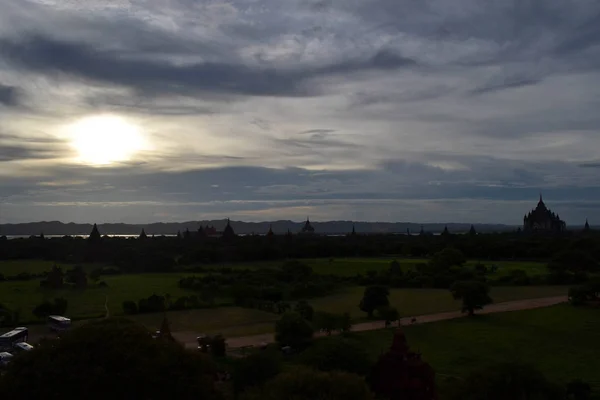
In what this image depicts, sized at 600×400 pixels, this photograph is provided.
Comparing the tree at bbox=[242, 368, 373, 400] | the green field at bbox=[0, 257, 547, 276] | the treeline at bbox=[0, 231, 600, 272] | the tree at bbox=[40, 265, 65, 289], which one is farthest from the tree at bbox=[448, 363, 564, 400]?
the treeline at bbox=[0, 231, 600, 272]

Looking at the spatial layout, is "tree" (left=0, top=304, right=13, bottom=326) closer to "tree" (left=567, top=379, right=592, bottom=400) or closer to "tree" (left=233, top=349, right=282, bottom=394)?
"tree" (left=233, top=349, right=282, bottom=394)

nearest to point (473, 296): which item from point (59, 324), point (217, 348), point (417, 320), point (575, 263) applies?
point (417, 320)

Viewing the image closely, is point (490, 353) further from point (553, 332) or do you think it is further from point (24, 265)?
point (24, 265)

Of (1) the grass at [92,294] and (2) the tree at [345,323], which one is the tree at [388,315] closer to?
(2) the tree at [345,323]

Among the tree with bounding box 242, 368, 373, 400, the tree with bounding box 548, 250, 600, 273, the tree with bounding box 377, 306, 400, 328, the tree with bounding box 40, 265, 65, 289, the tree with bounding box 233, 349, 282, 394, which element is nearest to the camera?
the tree with bounding box 242, 368, 373, 400

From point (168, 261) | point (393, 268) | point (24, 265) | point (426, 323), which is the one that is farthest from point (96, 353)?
point (24, 265)
